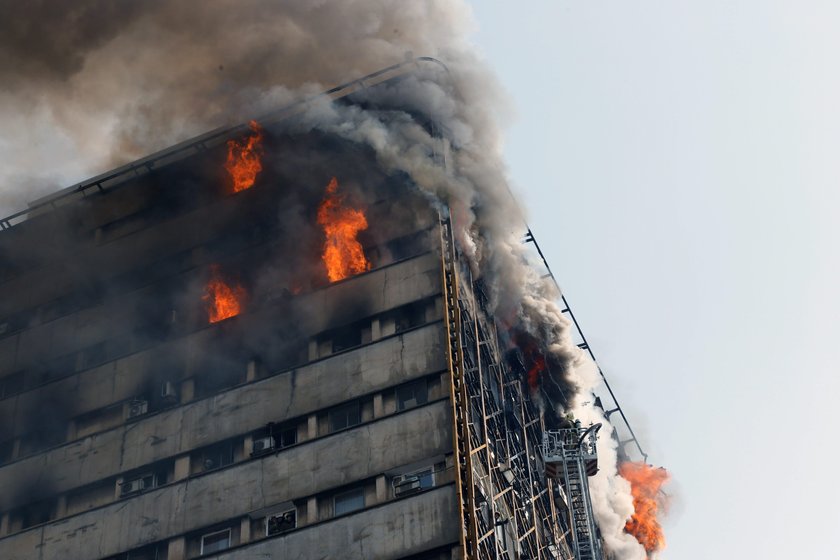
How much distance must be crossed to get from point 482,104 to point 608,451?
1980cm

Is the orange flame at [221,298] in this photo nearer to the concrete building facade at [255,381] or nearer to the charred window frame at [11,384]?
the concrete building facade at [255,381]

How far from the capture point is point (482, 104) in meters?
65.6

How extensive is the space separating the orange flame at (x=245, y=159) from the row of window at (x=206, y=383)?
9895 mm

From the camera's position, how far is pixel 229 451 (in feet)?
181

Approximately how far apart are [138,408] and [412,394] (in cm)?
1283

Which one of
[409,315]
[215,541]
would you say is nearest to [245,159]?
[409,315]

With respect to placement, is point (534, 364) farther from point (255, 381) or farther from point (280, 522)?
point (280, 522)

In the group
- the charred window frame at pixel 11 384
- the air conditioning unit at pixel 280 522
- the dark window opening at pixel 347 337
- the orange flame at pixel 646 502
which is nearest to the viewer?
the air conditioning unit at pixel 280 522

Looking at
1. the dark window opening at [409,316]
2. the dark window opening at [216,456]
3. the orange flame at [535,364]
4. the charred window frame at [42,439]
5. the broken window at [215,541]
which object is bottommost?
the broken window at [215,541]

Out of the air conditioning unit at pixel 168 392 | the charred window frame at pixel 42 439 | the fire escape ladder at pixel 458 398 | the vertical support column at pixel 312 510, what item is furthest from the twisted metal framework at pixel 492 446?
the charred window frame at pixel 42 439

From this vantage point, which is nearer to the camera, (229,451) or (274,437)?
Answer: (274,437)

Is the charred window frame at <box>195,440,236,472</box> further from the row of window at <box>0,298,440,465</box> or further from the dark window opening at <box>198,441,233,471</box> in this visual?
the row of window at <box>0,298,440,465</box>

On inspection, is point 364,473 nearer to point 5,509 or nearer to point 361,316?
point 361,316

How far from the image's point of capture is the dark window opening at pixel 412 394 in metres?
52.9
